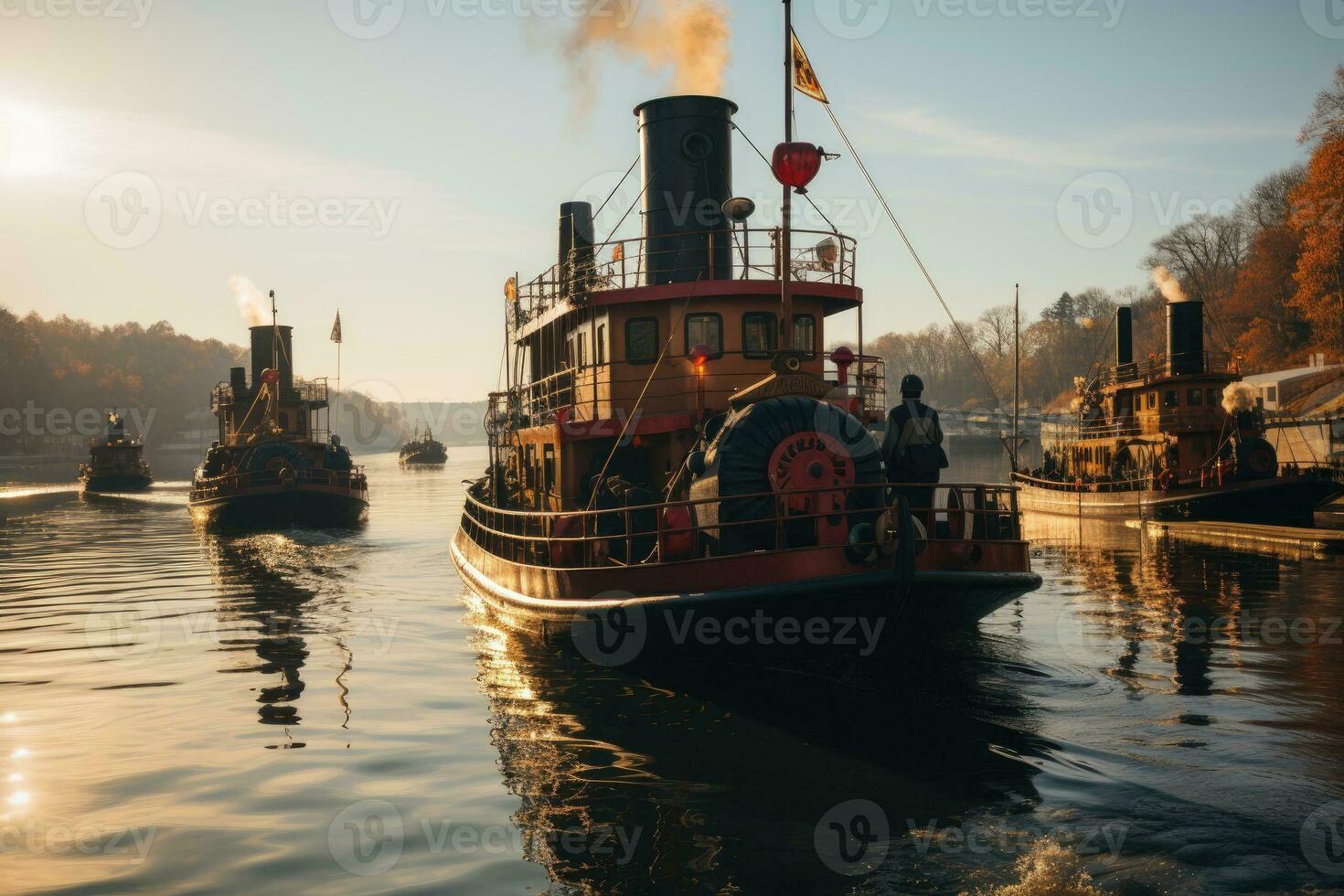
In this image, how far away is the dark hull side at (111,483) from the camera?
70562mm

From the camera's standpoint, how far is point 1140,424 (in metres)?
39.7

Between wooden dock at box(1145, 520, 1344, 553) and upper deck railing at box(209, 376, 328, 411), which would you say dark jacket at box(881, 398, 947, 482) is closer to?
wooden dock at box(1145, 520, 1344, 553)

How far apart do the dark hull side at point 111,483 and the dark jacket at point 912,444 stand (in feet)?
232

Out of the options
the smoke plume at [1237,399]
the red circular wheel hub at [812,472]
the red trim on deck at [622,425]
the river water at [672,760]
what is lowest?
the river water at [672,760]

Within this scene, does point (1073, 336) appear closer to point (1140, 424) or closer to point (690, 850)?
point (1140, 424)

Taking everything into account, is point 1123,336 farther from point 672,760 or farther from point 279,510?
point 672,760

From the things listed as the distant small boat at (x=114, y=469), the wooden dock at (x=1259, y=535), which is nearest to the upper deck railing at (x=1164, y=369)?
the wooden dock at (x=1259, y=535)

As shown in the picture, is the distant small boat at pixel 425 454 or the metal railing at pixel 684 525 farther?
the distant small boat at pixel 425 454

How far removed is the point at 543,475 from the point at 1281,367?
68506 millimetres

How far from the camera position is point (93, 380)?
473 ft

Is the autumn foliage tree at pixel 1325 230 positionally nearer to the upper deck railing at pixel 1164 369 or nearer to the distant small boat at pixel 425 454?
the upper deck railing at pixel 1164 369

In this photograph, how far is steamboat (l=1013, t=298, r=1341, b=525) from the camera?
1312 inches

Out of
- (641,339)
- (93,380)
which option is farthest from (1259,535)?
(93,380)

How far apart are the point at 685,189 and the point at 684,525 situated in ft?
27.4
